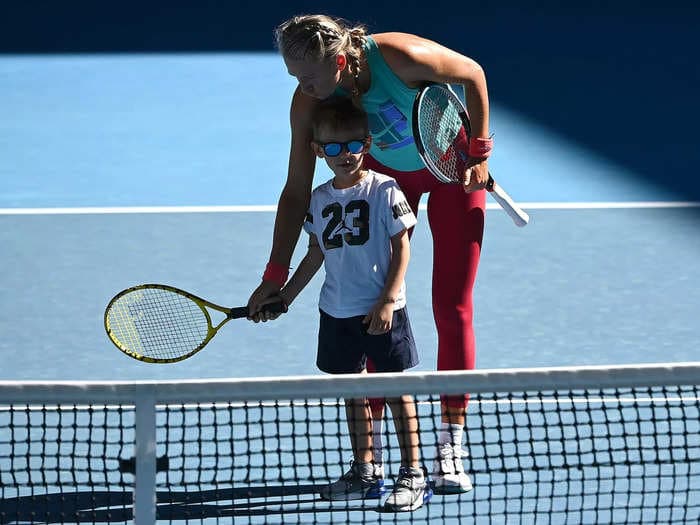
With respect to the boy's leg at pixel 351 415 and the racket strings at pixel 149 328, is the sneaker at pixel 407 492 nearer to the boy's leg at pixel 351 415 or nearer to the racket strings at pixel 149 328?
the boy's leg at pixel 351 415

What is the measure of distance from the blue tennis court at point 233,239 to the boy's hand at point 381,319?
1.78ft

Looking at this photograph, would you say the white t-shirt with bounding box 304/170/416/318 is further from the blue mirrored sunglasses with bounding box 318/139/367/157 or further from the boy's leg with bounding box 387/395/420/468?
the boy's leg with bounding box 387/395/420/468

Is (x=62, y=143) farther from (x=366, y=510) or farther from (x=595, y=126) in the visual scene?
(x=366, y=510)

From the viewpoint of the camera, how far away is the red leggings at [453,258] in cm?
370

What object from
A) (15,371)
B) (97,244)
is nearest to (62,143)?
(97,244)

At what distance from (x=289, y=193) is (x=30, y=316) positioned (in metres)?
1.99

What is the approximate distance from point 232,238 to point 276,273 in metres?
2.58

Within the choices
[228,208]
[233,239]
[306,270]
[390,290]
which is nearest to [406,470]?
[390,290]

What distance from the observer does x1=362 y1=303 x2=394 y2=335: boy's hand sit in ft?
11.3

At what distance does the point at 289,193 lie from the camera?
3.64 metres

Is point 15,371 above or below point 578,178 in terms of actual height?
below

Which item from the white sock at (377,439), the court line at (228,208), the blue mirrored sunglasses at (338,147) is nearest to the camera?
the blue mirrored sunglasses at (338,147)

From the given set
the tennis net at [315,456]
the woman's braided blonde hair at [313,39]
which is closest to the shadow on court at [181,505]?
the tennis net at [315,456]

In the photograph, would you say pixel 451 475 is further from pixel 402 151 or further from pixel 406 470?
pixel 402 151
